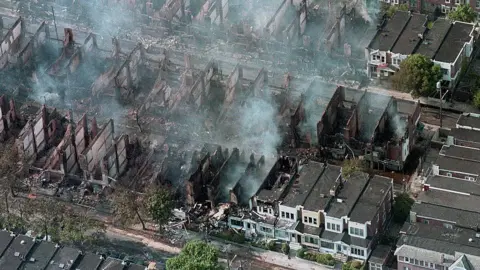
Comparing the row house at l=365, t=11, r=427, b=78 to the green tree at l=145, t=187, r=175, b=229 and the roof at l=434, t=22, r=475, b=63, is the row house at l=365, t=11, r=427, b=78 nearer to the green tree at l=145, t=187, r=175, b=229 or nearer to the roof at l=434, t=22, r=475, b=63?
the roof at l=434, t=22, r=475, b=63

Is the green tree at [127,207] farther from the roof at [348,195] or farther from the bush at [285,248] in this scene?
the roof at [348,195]

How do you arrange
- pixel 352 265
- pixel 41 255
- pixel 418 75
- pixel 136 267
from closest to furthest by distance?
pixel 136 267
pixel 41 255
pixel 352 265
pixel 418 75

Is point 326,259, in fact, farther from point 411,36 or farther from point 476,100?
point 411,36

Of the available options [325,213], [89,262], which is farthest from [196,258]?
[325,213]

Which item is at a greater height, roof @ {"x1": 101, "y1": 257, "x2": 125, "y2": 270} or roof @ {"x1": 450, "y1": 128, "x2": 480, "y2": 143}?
roof @ {"x1": 450, "y1": 128, "x2": 480, "y2": 143}

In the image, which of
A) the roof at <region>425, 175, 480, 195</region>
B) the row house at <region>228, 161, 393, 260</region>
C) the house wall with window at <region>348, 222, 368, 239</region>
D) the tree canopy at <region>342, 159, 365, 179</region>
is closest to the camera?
the house wall with window at <region>348, 222, 368, 239</region>

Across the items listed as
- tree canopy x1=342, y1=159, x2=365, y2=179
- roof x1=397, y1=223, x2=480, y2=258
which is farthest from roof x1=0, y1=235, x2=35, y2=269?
roof x1=397, y1=223, x2=480, y2=258
